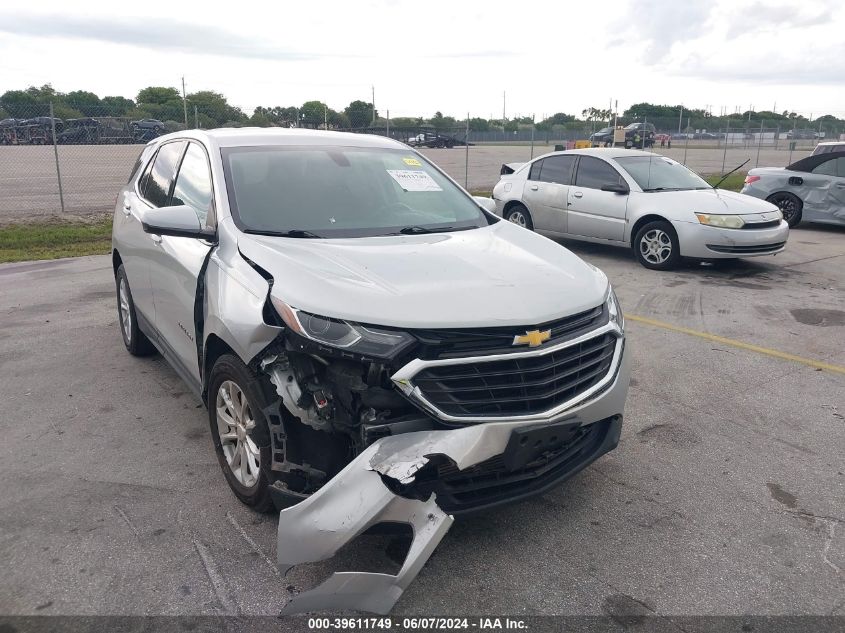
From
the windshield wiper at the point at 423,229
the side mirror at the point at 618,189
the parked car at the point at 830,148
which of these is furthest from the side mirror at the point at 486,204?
the parked car at the point at 830,148

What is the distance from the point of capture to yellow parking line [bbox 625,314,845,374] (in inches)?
220

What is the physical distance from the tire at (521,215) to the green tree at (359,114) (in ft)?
29.4

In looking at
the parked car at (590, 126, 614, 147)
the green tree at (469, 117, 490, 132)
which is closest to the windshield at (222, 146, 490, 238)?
the parked car at (590, 126, 614, 147)

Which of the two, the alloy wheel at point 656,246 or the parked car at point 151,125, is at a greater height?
the parked car at point 151,125

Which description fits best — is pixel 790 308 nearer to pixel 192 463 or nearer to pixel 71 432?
pixel 192 463

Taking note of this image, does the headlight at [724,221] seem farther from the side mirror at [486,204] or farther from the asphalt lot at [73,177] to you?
the asphalt lot at [73,177]

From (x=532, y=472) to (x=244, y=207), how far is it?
6.68 ft

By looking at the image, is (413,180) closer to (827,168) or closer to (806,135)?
(827,168)

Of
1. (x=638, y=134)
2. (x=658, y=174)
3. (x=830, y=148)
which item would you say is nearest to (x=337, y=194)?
(x=658, y=174)

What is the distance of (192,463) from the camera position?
392 centimetres

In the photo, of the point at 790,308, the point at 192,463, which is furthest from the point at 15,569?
the point at 790,308

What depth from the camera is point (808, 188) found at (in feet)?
42.5

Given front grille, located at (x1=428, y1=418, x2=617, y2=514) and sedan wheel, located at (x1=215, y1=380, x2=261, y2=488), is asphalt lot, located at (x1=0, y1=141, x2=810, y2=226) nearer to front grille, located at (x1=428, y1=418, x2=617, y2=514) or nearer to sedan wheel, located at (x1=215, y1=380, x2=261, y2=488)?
sedan wheel, located at (x1=215, y1=380, x2=261, y2=488)

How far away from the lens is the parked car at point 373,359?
2.68 m
